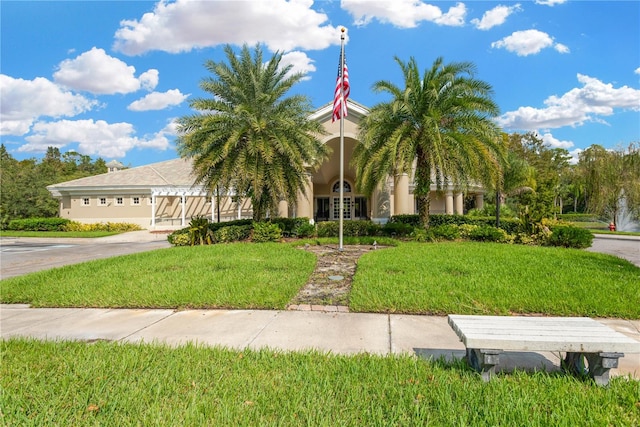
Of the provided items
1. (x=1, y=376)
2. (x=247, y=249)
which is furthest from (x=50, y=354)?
(x=247, y=249)

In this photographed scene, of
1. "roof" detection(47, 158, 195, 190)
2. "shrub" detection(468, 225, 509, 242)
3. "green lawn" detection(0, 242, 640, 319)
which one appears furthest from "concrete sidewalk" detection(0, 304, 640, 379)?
"roof" detection(47, 158, 195, 190)

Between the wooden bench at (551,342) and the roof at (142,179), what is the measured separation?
2785 centimetres


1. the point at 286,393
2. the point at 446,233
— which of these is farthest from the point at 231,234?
the point at 286,393

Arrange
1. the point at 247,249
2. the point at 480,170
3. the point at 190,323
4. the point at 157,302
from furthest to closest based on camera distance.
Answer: the point at 480,170 < the point at 247,249 < the point at 157,302 < the point at 190,323

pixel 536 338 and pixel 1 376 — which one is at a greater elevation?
pixel 536 338

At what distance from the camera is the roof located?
29.4 metres

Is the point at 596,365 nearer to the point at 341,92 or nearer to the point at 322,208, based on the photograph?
the point at 341,92

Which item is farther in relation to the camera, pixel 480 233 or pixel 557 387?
pixel 480 233

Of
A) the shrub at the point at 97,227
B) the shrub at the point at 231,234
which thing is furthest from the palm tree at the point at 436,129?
the shrub at the point at 97,227

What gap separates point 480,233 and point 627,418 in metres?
11.7

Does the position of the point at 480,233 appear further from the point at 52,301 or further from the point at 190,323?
the point at 52,301

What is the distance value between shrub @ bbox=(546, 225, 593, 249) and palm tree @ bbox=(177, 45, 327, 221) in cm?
962

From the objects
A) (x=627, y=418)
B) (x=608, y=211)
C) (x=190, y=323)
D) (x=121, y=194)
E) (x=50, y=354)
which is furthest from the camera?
(x=121, y=194)

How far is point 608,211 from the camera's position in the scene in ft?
88.7
